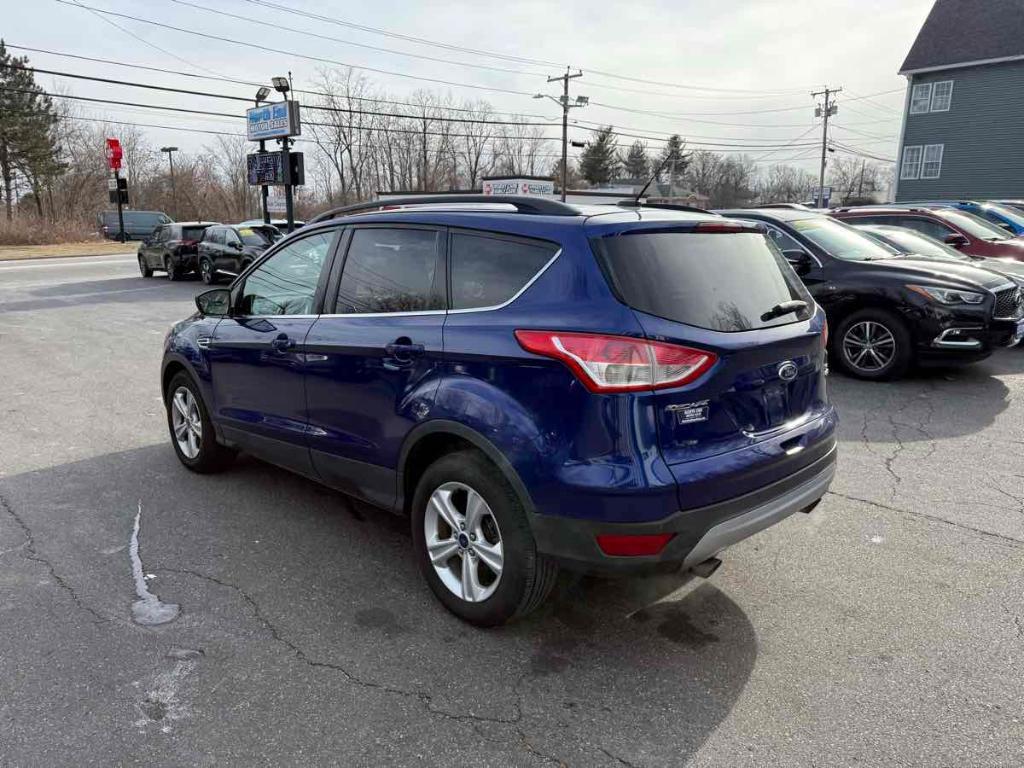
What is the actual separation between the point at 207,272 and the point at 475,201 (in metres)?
17.6

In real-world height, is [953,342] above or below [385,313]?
below

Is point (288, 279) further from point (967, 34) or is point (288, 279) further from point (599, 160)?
point (599, 160)

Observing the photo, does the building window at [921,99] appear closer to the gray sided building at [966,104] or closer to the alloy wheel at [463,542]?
the gray sided building at [966,104]

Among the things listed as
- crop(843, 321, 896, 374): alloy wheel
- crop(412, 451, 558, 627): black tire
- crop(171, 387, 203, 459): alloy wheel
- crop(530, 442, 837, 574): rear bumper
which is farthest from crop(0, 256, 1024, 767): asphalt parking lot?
crop(843, 321, 896, 374): alloy wheel

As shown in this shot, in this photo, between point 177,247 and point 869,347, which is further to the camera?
point 177,247

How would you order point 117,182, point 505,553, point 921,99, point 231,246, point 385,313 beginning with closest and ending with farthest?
point 505,553, point 385,313, point 231,246, point 921,99, point 117,182

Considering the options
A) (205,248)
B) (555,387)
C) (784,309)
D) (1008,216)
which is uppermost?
(1008,216)

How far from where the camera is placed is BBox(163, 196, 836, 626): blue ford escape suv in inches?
103

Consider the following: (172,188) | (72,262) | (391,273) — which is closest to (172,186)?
(172,188)

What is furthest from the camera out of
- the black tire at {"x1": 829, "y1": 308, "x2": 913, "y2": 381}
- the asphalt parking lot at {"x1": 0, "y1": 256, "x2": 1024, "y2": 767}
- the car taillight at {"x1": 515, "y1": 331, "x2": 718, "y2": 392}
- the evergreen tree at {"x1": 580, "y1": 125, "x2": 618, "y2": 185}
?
the evergreen tree at {"x1": 580, "y1": 125, "x2": 618, "y2": 185}

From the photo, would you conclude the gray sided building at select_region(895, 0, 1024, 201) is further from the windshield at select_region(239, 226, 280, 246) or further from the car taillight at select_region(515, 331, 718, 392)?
the car taillight at select_region(515, 331, 718, 392)

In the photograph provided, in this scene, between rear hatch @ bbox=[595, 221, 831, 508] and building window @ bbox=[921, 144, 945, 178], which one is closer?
rear hatch @ bbox=[595, 221, 831, 508]

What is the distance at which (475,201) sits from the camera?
137 inches

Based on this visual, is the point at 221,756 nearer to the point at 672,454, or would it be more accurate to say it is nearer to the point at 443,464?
the point at 443,464
